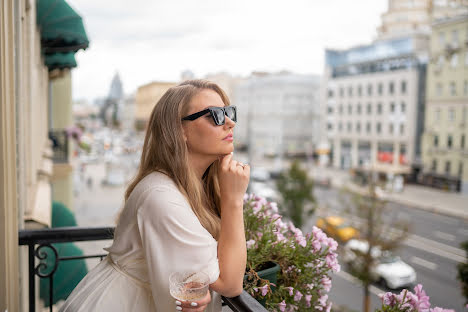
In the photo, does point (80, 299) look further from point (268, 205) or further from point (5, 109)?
point (5, 109)

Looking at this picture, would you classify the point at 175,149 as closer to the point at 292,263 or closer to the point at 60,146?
the point at 292,263

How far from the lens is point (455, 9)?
37.3 metres

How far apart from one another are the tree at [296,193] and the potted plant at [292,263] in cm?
1988

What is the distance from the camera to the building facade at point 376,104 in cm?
3822

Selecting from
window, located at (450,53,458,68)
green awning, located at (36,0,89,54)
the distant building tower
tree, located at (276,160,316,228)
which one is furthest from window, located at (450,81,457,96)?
green awning, located at (36,0,89,54)

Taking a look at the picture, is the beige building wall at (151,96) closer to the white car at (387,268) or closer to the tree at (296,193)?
the white car at (387,268)

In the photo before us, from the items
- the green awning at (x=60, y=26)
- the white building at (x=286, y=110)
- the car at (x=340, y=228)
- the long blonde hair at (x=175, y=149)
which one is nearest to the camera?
the long blonde hair at (x=175, y=149)

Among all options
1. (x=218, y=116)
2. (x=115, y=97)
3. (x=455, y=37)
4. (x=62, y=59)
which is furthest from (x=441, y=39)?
(x=218, y=116)

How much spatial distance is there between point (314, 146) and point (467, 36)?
2112 cm

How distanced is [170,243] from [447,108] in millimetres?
38354

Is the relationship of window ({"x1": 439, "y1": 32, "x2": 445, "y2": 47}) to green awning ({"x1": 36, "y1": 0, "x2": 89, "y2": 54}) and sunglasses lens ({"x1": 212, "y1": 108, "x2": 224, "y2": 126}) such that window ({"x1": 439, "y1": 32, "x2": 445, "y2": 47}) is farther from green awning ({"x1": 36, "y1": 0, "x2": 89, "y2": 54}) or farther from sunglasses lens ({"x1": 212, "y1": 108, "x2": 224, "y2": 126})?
sunglasses lens ({"x1": 212, "y1": 108, "x2": 224, "y2": 126})

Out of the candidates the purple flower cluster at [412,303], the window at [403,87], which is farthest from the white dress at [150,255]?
the window at [403,87]

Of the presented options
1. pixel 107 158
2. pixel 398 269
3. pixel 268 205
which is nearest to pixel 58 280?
pixel 268 205

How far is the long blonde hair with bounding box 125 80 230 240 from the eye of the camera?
137 cm
